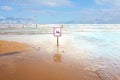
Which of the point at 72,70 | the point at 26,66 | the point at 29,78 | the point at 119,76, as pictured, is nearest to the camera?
the point at 29,78

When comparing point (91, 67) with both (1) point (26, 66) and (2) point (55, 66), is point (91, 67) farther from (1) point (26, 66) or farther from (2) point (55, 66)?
(1) point (26, 66)

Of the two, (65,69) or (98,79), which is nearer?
(98,79)

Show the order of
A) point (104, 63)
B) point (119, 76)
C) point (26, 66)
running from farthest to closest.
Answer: point (104, 63)
point (26, 66)
point (119, 76)

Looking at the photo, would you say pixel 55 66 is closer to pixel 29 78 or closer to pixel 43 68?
pixel 43 68

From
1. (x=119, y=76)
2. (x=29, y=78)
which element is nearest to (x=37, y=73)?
(x=29, y=78)

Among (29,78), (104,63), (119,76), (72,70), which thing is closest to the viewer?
(29,78)

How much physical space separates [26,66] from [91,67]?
3411 millimetres

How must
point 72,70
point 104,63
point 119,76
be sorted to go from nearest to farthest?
Result: point 119,76, point 72,70, point 104,63

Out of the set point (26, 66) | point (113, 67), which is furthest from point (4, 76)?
point (113, 67)

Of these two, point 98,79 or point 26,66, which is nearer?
point 98,79

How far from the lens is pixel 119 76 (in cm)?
844

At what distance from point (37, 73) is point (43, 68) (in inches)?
38.1

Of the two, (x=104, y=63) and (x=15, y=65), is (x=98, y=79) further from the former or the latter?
(x=15, y=65)

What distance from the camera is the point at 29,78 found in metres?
7.85
